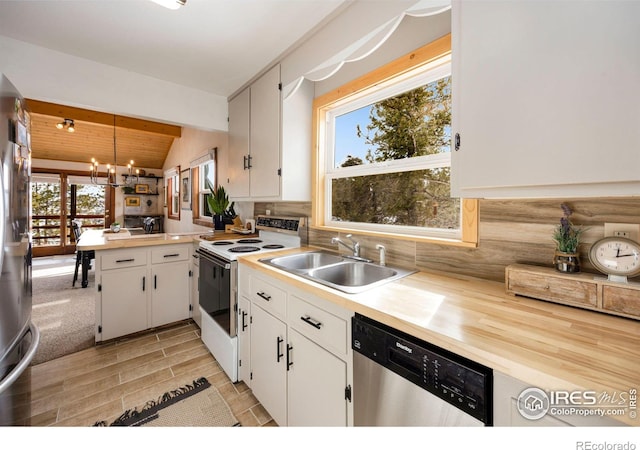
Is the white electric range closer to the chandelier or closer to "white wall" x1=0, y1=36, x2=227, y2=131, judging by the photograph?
"white wall" x1=0, y1=36, x2=227, y2=131

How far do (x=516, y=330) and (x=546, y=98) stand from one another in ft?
2.34

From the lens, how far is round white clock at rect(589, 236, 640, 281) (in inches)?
32.8

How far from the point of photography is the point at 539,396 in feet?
2.00

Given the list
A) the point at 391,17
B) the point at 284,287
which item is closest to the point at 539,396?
the point at 284,287

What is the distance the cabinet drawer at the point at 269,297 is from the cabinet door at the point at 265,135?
2.67ft

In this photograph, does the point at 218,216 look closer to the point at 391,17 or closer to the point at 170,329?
the point at 170,329

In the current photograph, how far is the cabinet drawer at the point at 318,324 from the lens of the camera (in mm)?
1094

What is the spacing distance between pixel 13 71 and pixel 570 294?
361 cm

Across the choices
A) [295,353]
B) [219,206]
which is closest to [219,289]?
[295,353]

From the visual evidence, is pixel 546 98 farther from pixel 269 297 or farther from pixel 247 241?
pixel 247 241

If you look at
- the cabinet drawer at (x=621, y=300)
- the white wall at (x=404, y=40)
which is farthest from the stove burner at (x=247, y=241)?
the cabinet drawer at (x=621, y=300)

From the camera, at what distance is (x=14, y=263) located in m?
1.03

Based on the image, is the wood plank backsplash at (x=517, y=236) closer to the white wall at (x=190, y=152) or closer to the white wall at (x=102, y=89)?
the white wall at (x=102, y=89)

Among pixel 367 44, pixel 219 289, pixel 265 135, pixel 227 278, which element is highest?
pixel 367 44
